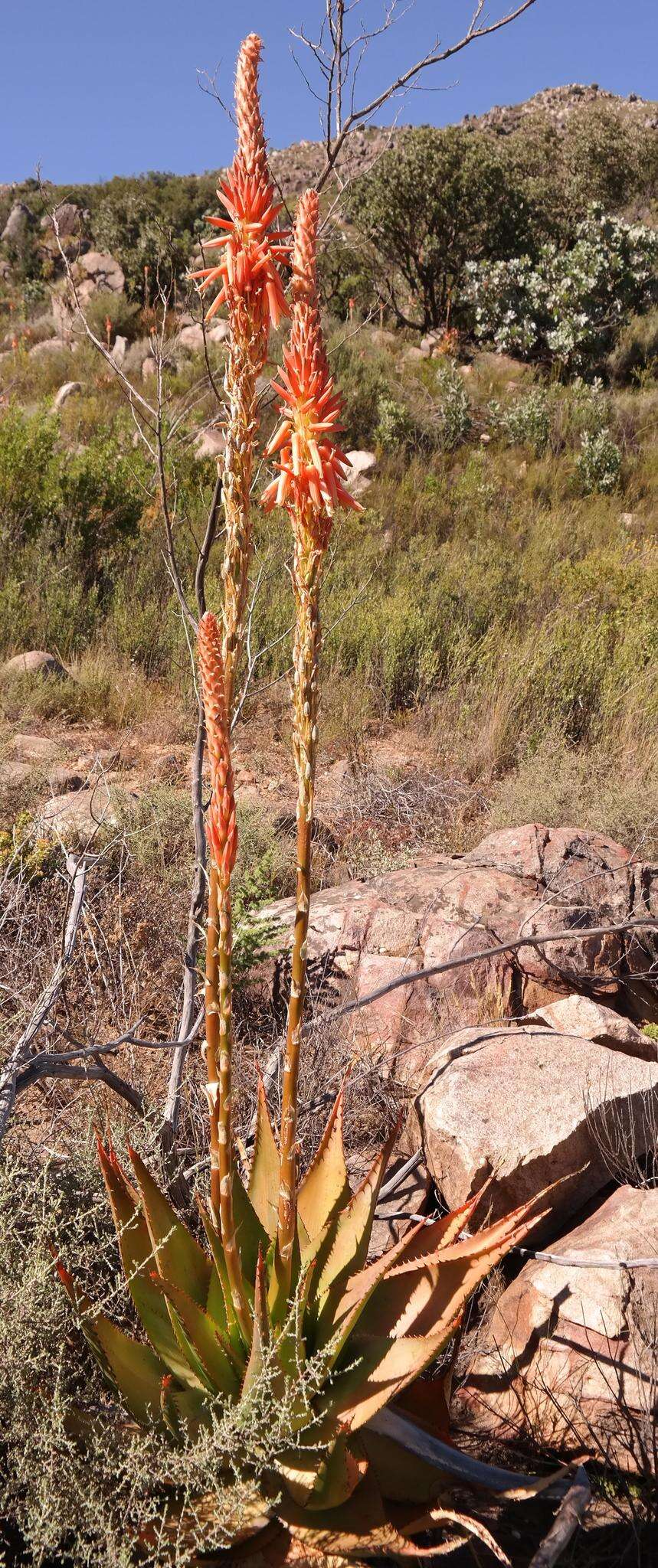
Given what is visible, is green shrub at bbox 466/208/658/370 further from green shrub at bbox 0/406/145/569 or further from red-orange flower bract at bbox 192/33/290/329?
red-orange flower bract at bbox 192/33/290/329

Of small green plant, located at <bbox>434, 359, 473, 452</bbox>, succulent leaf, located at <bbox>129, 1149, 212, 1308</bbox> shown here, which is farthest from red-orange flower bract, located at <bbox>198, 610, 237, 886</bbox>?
small green plant, located at <bbox>434, 359, 473, 452</bbox>

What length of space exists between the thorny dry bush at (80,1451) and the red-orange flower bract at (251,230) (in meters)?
1.60

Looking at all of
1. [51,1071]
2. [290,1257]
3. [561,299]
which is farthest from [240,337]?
[561,299]

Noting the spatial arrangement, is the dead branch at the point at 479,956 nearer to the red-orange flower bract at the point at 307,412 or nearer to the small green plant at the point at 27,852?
the small green plant at the point at 27,852

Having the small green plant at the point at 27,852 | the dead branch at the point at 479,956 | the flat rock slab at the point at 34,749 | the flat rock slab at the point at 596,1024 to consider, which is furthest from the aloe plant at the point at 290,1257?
the flat rock slab at the point at 34,749

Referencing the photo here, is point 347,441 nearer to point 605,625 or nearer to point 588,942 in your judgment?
point 605,625

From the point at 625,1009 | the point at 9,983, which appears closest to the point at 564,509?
the point at 625,1009

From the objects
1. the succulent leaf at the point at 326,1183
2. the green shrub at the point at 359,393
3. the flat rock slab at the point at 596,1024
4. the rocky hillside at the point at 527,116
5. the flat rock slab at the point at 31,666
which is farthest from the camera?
the rocky hillside at the point at 527,116

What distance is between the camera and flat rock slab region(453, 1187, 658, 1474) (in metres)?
2.00

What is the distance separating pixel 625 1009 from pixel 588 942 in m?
0.39

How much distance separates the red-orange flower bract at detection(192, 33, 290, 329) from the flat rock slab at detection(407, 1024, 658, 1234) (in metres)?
2.04

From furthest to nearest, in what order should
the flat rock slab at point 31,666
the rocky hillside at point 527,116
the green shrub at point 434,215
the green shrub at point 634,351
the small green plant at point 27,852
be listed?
the rocky hillside at point 527,116 → the green shrub at point 434,215 → the green shrub at point 634,351 → the flat rock slab at point 31,666 → the small green plant at point 27,852

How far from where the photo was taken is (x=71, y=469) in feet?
24.1

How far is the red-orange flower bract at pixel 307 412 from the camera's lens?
114 centimetres
